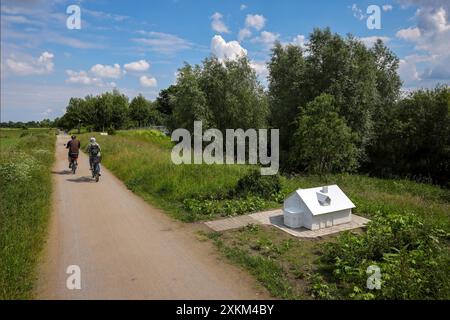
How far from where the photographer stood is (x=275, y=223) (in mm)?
9516

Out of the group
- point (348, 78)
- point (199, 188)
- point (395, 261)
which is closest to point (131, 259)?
point (395, 261)

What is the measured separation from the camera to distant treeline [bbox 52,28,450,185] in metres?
28.1

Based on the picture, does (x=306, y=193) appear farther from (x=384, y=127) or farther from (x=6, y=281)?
(x=384, y=127)

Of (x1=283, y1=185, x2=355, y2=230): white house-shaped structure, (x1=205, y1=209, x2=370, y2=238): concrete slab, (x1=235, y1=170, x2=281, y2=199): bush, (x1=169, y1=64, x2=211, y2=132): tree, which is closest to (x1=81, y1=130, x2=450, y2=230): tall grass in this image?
(x1=235, y1=170, x2=281, y2=199): bush

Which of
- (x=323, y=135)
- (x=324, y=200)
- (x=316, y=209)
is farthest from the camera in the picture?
(x=323, y=135)

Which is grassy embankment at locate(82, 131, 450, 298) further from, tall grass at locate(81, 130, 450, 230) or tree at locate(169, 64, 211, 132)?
tree at locate(169, 64, 211, 132)

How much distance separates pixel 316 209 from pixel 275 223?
1.17 meters

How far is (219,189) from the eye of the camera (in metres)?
12.4

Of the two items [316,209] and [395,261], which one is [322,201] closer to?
[316,209]

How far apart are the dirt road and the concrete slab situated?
90cm

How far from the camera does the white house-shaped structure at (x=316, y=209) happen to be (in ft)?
29.6

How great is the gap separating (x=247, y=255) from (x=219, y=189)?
510 centimetres

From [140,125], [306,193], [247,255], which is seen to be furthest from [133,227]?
[140,125]

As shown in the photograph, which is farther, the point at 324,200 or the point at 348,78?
the point at 348,78
